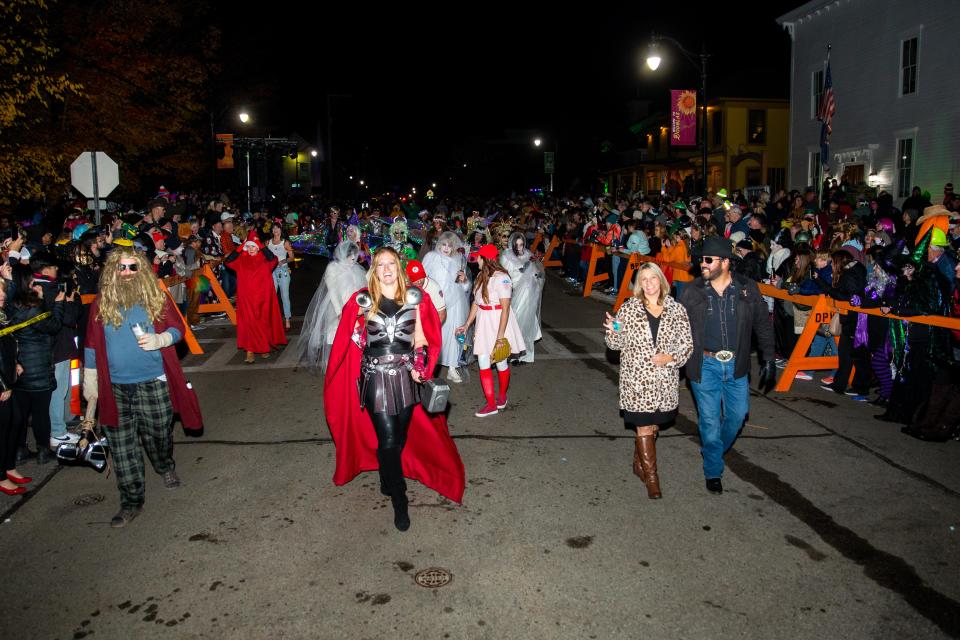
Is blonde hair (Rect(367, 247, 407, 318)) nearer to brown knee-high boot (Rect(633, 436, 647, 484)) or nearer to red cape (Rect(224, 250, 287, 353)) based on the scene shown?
brown knee-high boot (Rect(633, 436, 647, 484))

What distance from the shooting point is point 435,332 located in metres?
5.49

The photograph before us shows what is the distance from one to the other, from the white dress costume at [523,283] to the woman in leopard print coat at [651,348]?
386cm

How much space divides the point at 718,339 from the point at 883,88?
20.6 m

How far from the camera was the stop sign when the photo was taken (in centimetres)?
1417

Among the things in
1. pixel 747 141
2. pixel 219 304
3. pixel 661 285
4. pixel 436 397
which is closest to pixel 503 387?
pixel 661 285

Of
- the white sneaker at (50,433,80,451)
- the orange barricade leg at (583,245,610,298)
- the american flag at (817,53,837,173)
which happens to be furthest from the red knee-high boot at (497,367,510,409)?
the american flag at (817,53,837,173)

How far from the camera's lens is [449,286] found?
30.8 ft

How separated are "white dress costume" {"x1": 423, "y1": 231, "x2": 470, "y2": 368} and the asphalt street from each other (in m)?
1.77

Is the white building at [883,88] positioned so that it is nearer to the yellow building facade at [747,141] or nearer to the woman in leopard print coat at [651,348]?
the yellow building facade at [747,141]

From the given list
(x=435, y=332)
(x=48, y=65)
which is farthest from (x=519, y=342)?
(x=48, y=65)

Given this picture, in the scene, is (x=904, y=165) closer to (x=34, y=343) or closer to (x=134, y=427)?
(x=134, y=427)

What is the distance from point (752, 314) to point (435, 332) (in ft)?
7.78

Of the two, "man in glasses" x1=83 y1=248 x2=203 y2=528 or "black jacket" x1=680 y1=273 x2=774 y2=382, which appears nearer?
"man in glasses" x1=83 y1=248 x2=203 y2=528

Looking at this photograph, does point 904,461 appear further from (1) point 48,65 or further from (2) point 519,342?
(1) point 48,65
